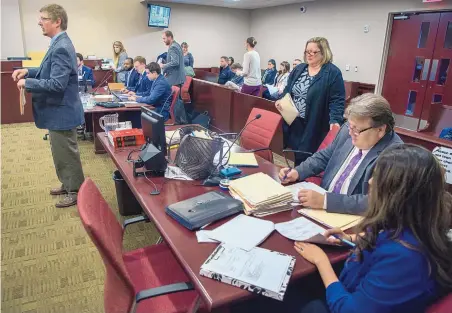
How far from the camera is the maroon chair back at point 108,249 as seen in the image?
1.04 metres

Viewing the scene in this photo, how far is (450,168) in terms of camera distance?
2111mm

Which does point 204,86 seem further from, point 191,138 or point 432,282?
point 432,282

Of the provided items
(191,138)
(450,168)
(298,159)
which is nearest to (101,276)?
(191,138)

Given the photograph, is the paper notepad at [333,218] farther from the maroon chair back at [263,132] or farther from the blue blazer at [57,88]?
the blue blazer at [57,88]

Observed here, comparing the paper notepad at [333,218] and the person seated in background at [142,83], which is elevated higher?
the person seated in background at [142,83]

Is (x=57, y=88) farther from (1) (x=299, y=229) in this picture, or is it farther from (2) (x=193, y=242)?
(1) (x=299, y=229)

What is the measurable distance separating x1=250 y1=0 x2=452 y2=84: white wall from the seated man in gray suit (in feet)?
16.6

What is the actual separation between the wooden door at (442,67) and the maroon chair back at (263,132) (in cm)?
408

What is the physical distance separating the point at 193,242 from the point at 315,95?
184cm

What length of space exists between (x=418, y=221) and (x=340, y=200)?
1.75 feet

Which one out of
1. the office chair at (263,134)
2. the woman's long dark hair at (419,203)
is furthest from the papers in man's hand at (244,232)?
the office chair at (263,134)

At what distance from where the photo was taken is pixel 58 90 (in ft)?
8.23

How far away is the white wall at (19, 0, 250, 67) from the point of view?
26.2 feet

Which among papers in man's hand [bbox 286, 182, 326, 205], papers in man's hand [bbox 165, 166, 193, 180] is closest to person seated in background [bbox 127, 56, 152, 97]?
papers in man's hand [bbox 165, 166, 193, 180]
